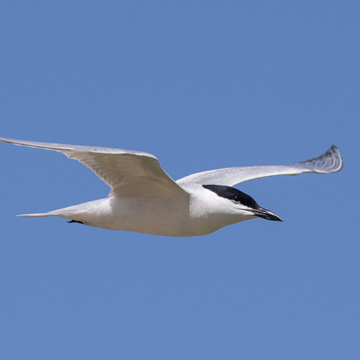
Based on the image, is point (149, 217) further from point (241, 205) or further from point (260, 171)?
point (260, 171)

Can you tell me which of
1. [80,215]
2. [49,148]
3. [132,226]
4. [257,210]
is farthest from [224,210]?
[49,148]

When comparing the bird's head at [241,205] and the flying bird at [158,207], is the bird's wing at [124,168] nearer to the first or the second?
the flying bird at [158,207]

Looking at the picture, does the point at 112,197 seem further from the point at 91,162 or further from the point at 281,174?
the point at 281,174

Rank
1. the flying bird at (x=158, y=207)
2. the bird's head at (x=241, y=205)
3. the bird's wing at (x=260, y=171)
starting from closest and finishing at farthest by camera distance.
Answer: the flying bird at (x=158, y=207), the bird's head at (x=241, y=205), the bird's wing at (x=260, y=171)

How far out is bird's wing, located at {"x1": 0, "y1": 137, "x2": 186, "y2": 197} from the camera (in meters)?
8.36

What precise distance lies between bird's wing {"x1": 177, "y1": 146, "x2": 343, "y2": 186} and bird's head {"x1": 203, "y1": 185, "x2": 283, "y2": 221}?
124 cm

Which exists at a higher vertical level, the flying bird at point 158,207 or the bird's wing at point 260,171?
the bird's wing at point 260,171

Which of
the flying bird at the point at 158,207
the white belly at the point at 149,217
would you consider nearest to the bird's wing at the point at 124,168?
the flying bird at the point at 158,207

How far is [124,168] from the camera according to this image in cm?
920

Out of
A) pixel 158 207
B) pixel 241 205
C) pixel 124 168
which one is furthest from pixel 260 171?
pixel 124 168

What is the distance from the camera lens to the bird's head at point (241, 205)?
9531 millimetres

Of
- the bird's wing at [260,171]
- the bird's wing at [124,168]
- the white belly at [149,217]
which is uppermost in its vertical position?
the bird's wing at [260,171]

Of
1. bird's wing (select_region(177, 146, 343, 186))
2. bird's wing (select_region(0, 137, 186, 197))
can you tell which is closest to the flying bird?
bird's wing (select_region(0, 137, 186, 197))

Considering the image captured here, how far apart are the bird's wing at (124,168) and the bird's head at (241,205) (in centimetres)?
50
